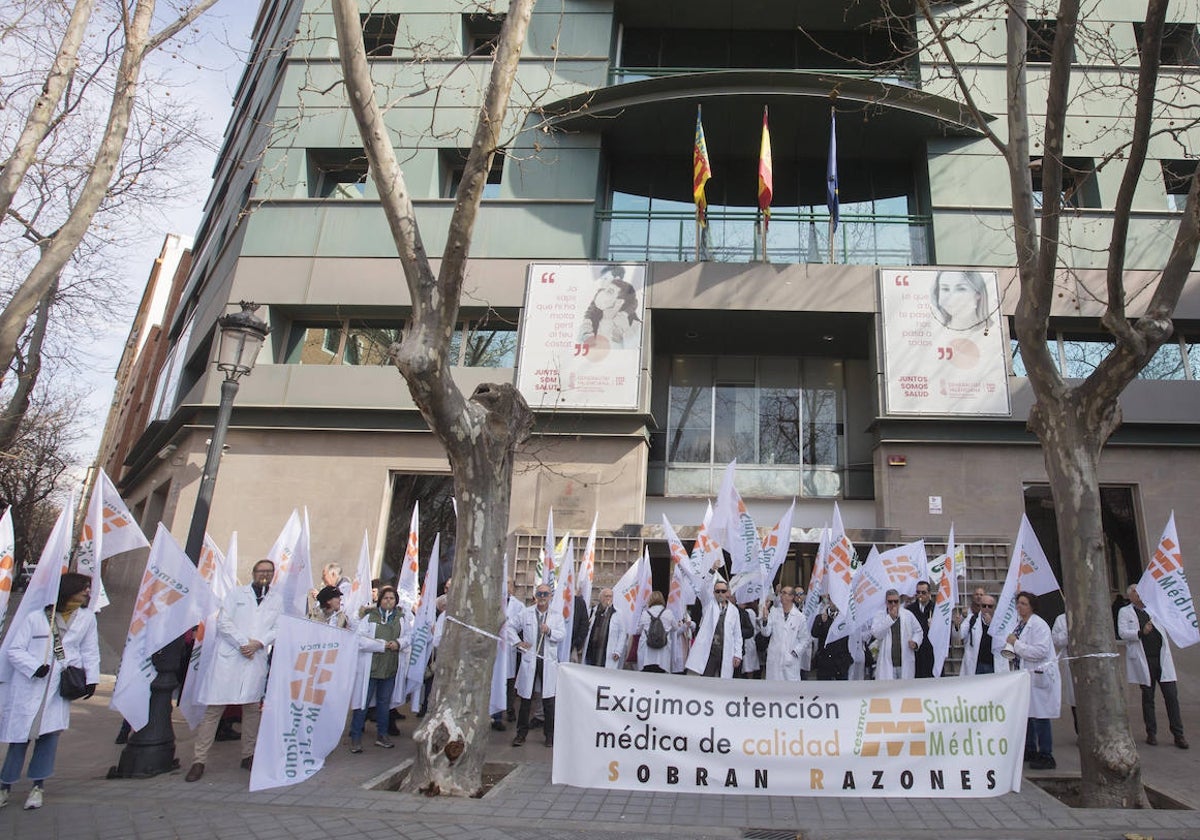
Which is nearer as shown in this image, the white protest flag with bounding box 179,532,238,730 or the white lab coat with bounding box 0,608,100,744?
the white lab coat with bounding box 0,608,100,744

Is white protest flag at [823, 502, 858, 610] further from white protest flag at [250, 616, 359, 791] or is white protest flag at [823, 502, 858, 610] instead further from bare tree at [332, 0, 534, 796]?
white protest flag at [250, 616, 359, 791]

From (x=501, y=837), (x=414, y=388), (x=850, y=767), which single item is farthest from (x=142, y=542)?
(x=850, y=767)

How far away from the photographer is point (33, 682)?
20.1 ft

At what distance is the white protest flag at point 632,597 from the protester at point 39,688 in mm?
6162

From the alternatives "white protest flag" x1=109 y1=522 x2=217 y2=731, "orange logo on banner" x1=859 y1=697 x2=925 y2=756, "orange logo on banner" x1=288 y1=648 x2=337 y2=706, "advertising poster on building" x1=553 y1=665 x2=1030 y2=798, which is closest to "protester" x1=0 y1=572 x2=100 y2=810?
"white protest flag" x1=109 y1=522 x2=217 y2=731

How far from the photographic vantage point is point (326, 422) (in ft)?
50.4

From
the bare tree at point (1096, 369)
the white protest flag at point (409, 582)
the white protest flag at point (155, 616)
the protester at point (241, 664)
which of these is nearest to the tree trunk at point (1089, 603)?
the bare tree at point (1096, 369)

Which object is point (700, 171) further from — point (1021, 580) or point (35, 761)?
point (35, 761)

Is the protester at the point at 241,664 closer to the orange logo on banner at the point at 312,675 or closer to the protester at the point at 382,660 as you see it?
the orange logo on banner at the point at 312,675

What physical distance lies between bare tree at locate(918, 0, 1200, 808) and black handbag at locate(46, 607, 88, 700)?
8.70m

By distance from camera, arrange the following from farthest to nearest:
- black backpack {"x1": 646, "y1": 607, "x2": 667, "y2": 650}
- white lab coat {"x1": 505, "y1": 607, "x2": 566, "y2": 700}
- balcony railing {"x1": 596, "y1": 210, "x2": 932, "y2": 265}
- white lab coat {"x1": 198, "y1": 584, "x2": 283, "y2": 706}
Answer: balcony railing {"x1": 596, "y1": 210, "x2": 932, "y2": 265}
black backpack {"x1": 646, "y1": 607, "x2": 667, "y2": 650}
white lab coat {"x1": 505, "y1": 607, "x2": 566, "y2": 700}
white lab coat {"x1": 198, "y1": 584, "x2": 283, "y2": 706}

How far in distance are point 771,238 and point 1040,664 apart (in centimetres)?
1022

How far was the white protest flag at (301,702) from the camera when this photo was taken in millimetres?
6477

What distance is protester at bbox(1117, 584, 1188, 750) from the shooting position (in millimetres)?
9312
